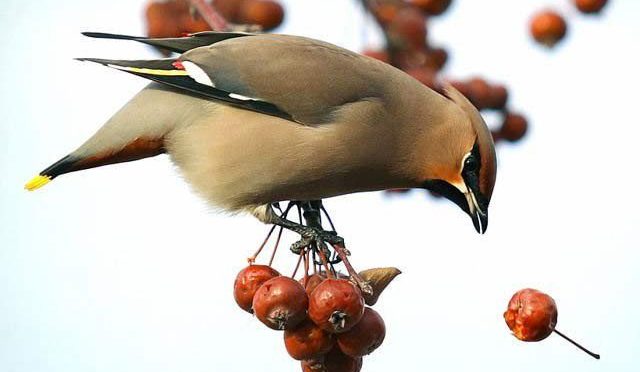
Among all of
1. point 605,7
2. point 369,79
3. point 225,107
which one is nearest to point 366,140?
point 369,79

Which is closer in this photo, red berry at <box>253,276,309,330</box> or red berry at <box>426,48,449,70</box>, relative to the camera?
red berry at <box>253,276,309,330</box>

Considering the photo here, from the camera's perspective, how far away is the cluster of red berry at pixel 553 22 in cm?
444

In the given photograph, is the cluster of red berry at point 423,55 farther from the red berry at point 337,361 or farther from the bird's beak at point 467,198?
the red berry at point 337,361

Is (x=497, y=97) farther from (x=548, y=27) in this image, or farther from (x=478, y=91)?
(x=548, y=27)

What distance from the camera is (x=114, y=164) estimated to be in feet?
12.7

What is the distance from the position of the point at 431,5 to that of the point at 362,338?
144 centimetres

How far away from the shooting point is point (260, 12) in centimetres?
420

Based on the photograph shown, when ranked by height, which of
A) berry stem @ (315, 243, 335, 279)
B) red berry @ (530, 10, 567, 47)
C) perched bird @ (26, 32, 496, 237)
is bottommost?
berry stem @ (315, 243, 335, 279)

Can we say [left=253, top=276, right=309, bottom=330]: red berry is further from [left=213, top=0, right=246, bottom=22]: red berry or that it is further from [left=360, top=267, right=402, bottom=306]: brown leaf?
[left=213, top=0, right=246, bottom=22]: red berry

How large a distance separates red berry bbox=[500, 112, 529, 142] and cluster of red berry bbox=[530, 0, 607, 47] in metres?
0.42

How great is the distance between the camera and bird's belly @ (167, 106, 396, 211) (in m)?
3.83

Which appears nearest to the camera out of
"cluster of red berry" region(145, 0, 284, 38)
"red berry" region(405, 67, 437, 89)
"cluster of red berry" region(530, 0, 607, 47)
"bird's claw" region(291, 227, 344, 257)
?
"bird's claw" region(291, 227, 344, 257)

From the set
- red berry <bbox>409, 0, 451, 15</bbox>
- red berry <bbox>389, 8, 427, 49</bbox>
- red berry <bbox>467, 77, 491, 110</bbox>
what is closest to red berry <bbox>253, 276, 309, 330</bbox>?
red berry <bbox>389, 8, 427, 49</bbox>

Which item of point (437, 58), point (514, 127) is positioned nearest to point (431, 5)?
point (437, 58)
